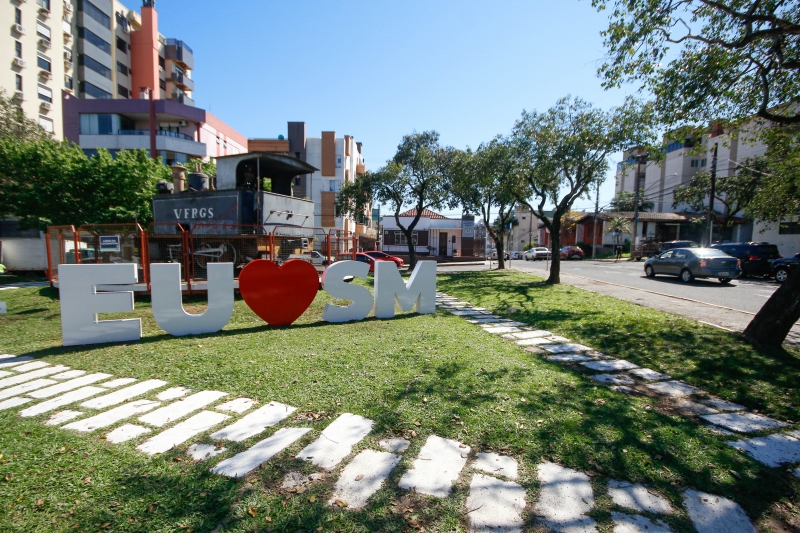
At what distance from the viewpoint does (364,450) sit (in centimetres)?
319

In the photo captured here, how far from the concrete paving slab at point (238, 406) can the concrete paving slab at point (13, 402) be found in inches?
81.1

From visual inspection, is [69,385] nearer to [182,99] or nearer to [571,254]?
[571,254]

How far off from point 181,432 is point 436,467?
86.5 inches

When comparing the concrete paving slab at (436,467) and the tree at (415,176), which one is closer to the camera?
the concrete paving slab at (436,467)

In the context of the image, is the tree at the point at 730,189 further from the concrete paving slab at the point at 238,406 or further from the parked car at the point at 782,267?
the concrete paving slab at the point at 238,406

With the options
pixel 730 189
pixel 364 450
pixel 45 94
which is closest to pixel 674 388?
pixel 364 450

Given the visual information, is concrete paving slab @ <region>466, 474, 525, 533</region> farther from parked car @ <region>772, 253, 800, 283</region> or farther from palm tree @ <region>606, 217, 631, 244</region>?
palm tree @ <region>606, 217, 631, 244</region>

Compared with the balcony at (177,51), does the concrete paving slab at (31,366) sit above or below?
below

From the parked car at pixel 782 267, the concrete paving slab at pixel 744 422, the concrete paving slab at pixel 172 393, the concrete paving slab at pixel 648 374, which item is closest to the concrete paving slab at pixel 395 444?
the concrete paving slab at pixel 172 393

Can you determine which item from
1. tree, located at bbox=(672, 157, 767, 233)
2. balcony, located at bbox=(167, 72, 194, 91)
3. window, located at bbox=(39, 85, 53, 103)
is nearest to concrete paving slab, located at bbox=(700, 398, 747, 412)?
tree, located at bbox=(672, 157, 767, 233)

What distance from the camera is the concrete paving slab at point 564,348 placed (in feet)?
20.9

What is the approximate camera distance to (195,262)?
33.4ft

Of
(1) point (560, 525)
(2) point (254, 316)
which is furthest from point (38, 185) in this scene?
(1) point (560, 525)

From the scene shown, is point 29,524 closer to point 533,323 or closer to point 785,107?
point 533,323
